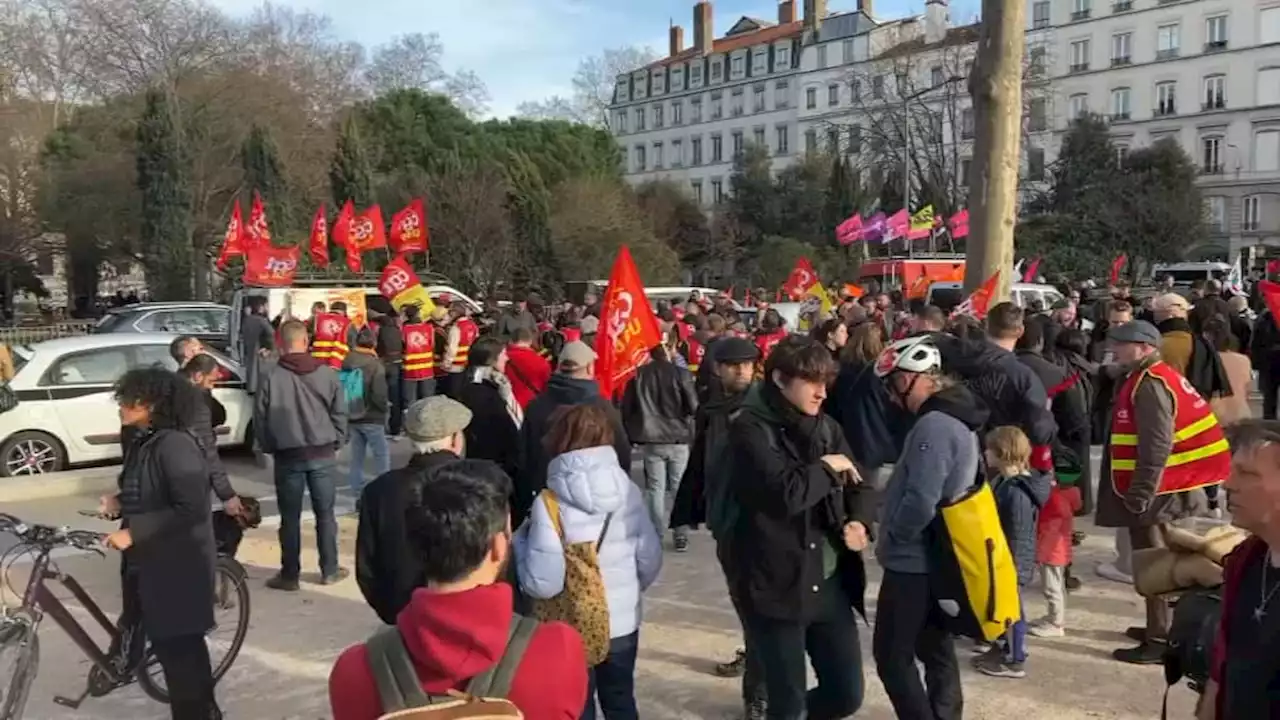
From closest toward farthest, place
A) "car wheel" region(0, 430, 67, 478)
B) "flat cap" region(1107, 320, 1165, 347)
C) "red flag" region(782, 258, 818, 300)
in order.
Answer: "flat cap" region(1107, 320, 1165, 347) → "car wheel" region(0, 430, 67, 478) → "red flag" region(782, 258, 818, 300)

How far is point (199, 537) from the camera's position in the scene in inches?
174

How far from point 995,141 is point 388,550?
722 centimetres

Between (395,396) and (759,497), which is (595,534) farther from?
(395,396)

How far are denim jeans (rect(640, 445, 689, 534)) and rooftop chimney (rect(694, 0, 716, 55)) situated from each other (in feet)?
274

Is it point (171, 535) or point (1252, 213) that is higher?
point (1252, 213)

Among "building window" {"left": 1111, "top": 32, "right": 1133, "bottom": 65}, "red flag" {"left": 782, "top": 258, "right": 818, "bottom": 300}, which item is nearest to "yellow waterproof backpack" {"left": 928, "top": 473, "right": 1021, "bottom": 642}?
"red flag" {"left": 782, "top": 258, "right": 818, "bottom": 300}

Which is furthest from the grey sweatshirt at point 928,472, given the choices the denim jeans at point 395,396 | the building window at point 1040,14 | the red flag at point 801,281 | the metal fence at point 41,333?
the building window at point 1040,14

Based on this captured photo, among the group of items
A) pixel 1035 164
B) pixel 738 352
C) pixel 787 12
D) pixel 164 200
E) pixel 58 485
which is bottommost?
pixel 58 485

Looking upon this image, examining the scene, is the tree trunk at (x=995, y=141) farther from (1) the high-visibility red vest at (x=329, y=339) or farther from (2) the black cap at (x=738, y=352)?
(1) the high-visibility red vest at (x=329, y=339)

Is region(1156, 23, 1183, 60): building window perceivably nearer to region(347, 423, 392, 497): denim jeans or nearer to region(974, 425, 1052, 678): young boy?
region(347, 423, 392, 497): denim jeans

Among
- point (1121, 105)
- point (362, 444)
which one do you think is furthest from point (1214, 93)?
point (362, 444)

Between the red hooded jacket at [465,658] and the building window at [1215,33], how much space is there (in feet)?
221

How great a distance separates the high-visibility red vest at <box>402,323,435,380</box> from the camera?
13.4m

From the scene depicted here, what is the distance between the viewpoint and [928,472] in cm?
398
